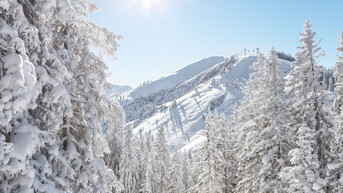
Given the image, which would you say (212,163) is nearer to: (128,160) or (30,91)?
(128,160)

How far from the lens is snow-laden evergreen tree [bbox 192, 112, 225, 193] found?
25.0 m

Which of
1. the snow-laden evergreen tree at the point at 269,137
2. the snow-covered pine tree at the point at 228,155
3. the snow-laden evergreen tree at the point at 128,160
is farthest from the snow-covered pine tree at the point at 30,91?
the snow-laden evergreen tree at the point at 128,160

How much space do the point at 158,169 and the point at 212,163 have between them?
13358mm

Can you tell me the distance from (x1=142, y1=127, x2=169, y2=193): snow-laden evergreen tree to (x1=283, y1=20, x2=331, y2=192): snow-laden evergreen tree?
877 inches

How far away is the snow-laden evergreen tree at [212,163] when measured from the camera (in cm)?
2503

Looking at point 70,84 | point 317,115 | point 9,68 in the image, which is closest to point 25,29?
point 9,68

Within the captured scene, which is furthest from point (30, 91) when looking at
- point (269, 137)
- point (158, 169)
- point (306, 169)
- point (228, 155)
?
point (158, 169)

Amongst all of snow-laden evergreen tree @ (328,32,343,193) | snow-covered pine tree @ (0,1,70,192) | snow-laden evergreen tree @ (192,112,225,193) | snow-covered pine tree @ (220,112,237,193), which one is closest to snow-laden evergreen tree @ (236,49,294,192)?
snow-laden evergreen tree @ (328,32,343,193)

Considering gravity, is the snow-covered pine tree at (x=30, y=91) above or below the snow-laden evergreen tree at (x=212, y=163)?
above

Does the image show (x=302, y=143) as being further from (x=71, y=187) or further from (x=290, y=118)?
(x=71, y=187)

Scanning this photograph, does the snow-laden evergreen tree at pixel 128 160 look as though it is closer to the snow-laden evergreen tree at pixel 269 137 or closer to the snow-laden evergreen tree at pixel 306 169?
the snow-laden evergreen tree at pixel 269 137

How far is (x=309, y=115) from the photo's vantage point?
1617 centimetres

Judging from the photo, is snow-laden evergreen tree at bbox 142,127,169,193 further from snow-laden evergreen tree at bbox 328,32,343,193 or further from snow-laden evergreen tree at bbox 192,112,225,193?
snow-laden evergreen tree at bbox 328,32,343,193

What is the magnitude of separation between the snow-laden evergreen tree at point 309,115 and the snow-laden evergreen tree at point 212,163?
9.31 metres
